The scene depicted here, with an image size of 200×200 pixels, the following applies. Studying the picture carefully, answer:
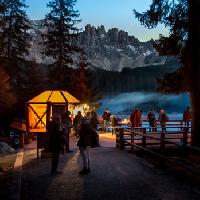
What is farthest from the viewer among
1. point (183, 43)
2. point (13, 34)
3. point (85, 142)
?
point (13, 34)

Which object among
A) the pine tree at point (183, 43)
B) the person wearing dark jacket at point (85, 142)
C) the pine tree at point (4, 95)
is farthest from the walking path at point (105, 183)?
the pine tree at point (4, 95)

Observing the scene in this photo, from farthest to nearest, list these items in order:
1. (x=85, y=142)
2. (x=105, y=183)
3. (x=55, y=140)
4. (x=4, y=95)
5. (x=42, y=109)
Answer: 1. (x=4, y=95)
2. (x=42, y=109)
3. (x=55, y=140)
4. (x=85, y=142)
5. (x=105, y=183)

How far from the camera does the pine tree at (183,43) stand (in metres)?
17.4

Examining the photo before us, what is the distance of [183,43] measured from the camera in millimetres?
19656

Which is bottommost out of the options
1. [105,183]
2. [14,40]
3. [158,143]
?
[105,183]

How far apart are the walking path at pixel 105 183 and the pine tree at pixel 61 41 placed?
31.8m

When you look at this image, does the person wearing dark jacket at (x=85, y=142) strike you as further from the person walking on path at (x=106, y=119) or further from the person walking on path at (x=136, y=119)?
the person walking on path at (x=106, y=119)

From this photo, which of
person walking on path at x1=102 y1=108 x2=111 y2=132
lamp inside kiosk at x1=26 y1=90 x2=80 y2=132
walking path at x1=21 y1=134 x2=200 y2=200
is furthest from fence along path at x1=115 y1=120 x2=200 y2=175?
person walking on path at x1=102 y1=108 x2=111 y2=132

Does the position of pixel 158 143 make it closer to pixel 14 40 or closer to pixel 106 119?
pixel 106 119

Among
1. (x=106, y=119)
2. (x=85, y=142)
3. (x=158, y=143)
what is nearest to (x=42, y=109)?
(x=106, y=119)

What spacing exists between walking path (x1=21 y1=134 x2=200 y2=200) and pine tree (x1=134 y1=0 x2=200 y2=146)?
4.05 m

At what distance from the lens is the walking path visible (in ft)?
32.0

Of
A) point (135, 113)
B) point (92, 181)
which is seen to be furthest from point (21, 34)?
point (92, 181)

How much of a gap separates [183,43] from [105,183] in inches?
409
